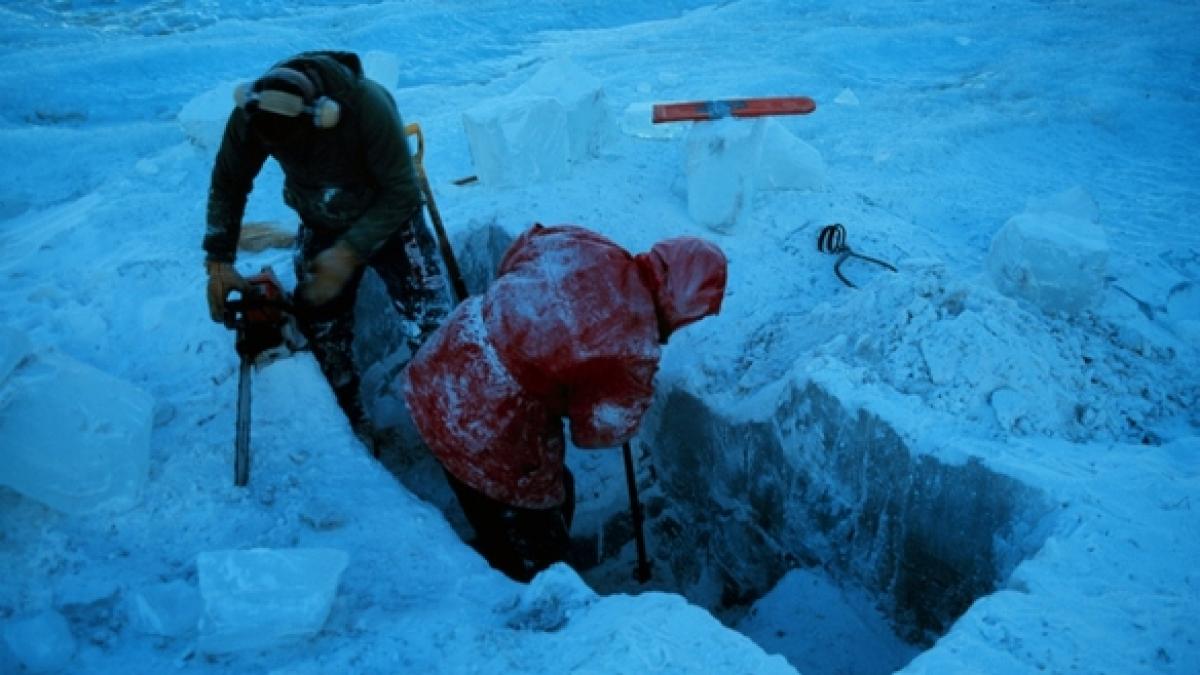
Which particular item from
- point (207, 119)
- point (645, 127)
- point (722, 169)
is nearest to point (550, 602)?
point (722, 169)

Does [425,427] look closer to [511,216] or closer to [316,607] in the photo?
[316,607]

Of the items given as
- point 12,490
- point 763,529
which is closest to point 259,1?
point 12,490

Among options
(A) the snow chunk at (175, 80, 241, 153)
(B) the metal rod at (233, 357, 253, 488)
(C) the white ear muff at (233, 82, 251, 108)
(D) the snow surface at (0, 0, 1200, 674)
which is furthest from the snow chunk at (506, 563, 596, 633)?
(A) the snow chunk at (175, 80, 241, 153)

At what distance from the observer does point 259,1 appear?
8.82 m

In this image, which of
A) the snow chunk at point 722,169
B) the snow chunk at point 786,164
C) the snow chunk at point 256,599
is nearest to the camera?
the snow chunk at point 256,599

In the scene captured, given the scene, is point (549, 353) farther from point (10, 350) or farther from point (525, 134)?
point (525, 134)

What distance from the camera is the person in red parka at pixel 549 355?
6.21 feet

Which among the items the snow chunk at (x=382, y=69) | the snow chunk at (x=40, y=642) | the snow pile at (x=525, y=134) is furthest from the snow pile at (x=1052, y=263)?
the snow chunk at (x=382, y=69)

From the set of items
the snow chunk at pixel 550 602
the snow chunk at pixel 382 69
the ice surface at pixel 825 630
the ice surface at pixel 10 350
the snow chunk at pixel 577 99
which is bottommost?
the ice surface at pixel 825 630

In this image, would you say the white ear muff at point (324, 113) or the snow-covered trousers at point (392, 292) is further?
the snow-covered trousers at point (392, 292)

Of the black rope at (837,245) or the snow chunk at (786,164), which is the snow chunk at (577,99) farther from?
the black rope at (837,245)

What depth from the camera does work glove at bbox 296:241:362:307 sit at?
2.60 m

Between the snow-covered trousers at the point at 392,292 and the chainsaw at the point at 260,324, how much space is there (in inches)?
8.3

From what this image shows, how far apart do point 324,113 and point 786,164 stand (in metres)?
2.63
